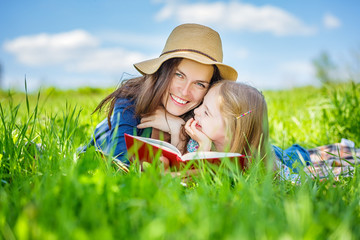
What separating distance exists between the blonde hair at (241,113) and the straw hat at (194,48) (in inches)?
10.1

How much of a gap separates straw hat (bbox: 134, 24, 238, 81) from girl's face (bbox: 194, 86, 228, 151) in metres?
0.32

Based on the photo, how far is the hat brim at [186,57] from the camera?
275cm

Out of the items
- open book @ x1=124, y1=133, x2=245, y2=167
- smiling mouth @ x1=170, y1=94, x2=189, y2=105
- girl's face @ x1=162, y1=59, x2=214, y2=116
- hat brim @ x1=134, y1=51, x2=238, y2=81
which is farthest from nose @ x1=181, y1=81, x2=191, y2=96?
open book @ x1=124, y1=133, x2=245, y2=167

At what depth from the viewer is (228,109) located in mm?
2725

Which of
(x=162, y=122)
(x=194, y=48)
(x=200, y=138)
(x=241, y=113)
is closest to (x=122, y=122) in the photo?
(x=162, y=122)

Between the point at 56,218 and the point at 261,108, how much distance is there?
2107 millimetres

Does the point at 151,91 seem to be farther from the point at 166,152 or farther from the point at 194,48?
the point at 166,152

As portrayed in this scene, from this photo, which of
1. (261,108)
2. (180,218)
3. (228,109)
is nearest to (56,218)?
(180,218)

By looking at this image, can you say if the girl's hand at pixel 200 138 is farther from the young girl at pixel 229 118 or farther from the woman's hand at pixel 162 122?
the woman's hand at pixel 162 122

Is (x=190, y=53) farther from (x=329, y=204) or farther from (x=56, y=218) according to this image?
(x=56, y=218)

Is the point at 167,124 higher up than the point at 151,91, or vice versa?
the point at 151,91

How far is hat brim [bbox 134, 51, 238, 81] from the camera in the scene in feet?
9.04

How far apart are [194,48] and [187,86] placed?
1.08ft

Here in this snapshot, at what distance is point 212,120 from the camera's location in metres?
2.72
